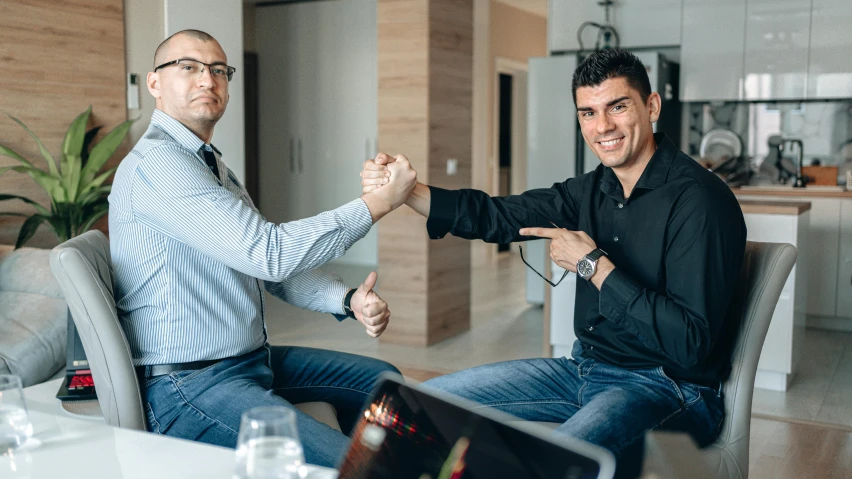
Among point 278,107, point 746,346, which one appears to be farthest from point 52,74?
point 278,107

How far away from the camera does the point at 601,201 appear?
6.95 feet

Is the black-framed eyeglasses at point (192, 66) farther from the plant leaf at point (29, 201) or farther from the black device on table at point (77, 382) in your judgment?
the plant leaf at point (29, 201)

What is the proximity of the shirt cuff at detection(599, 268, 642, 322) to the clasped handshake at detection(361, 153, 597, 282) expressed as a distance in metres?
0.09

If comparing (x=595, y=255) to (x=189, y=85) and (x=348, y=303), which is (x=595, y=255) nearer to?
(x=348, y=303)

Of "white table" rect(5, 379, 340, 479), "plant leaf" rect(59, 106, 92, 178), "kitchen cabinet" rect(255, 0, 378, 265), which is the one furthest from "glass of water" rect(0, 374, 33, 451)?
"kitchen cabinet" rect(255, 0, 378, 265)

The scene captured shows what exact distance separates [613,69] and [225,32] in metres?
3.72

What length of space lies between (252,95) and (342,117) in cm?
103

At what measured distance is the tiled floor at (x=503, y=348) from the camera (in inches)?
148

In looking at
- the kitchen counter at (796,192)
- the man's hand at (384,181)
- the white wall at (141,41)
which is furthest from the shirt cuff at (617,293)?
the kitchen counter at (796,192)

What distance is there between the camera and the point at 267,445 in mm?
869

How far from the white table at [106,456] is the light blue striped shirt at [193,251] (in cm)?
50

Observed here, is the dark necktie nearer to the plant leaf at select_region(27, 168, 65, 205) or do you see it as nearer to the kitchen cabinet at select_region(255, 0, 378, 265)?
the plant leaf at select_region(27, 168, 65, 205)

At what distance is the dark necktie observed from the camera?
2021mm

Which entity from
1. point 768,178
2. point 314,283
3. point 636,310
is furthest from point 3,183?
point 768,178
